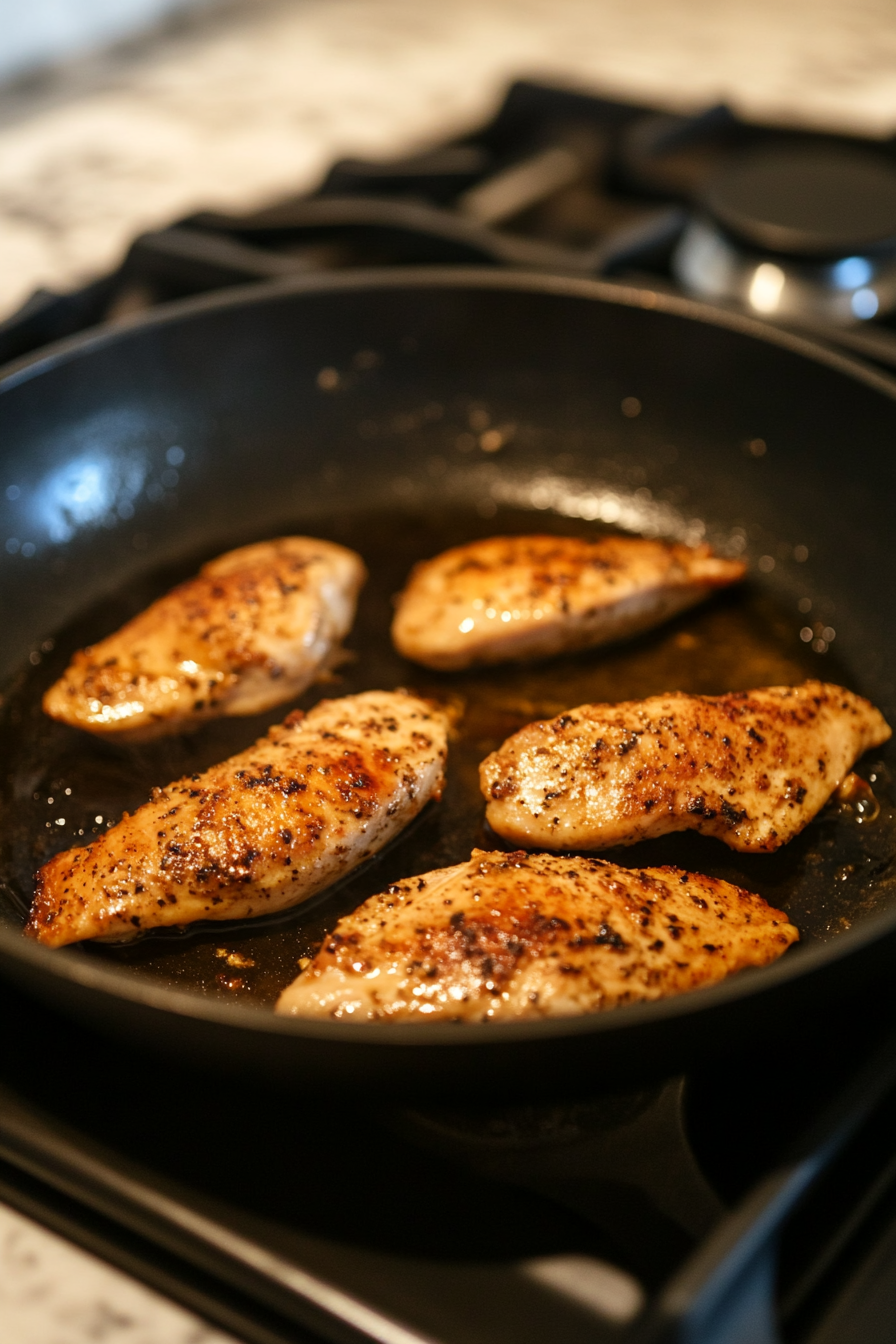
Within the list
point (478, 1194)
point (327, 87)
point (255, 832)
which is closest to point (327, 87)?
point (327, 87)

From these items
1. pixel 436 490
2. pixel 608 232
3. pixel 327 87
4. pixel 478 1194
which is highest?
pixel 327 87

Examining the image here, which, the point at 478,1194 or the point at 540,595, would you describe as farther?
the point at 540,595

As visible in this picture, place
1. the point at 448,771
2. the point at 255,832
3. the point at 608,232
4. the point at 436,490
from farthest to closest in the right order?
1. the point at 608,232
2. the point at 436,490
3. the point at 448,771
4. the point at 255,832

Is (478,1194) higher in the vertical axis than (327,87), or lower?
lower

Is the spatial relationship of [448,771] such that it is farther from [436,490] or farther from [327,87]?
[327,87]

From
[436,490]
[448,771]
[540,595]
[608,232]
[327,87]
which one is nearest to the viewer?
[448,771]

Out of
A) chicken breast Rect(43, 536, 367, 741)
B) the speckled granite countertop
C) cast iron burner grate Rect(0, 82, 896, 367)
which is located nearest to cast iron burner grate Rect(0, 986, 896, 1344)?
chicken breast Rect(43, 536, 367, 741)
